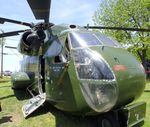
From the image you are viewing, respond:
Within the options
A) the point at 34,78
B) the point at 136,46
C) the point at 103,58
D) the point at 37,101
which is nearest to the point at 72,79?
the point at 103,58

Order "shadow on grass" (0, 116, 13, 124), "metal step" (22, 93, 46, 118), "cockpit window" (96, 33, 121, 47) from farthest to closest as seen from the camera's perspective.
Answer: "shadow on grass" (0, 116, 13, 124) → "metal step" (22, 93, 46, 118) → "cockpit window" (96, 33, 121, 47)

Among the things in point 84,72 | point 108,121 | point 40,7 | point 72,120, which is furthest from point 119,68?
point 72,120

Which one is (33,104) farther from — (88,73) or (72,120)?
(88,73)

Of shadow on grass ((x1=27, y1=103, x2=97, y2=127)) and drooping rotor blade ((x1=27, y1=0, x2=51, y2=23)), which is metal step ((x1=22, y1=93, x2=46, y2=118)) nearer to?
shadow on grass ((x1=27, y1=103, x2=97, y2=127))

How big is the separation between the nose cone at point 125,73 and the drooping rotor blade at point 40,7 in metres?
1.64

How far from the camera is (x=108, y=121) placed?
8742 mm

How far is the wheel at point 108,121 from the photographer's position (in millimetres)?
8641

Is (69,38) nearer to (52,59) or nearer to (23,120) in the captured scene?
(52,59)

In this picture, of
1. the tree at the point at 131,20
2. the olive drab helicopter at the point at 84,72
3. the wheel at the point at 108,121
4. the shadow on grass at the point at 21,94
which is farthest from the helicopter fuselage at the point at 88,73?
the tree at the point at 131,20

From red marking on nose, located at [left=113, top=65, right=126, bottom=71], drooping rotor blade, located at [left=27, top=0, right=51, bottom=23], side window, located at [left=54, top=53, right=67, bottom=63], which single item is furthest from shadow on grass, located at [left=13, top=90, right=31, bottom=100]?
red marking on nose, located at [left=113, top=65, right=126, bottom=71]

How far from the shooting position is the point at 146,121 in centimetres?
1010

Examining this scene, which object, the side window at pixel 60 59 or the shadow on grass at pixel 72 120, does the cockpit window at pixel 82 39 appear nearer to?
the side window at pixel 60 59

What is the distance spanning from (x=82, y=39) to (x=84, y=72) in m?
1.22

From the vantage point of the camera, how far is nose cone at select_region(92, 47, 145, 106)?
7609 millimetres
